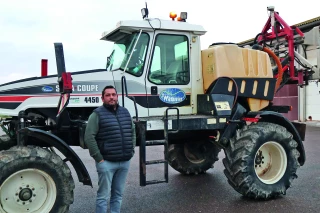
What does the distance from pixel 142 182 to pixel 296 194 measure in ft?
9.51

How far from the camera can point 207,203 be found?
19.8ft

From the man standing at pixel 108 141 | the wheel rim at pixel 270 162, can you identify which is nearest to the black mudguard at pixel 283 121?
the wheel rim at pixel 270 162

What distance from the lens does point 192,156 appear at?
26.4 feet

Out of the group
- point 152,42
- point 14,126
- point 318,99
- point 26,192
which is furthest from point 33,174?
point 318,99

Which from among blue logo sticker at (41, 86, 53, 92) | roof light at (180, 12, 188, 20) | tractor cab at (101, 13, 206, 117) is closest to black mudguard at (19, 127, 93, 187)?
blue logo sticker at (41, 86, 53, 92)

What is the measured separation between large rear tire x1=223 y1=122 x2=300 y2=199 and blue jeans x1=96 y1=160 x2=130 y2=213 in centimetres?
216

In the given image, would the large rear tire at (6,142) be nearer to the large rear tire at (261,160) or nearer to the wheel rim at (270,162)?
the large rear tire at (261,160)

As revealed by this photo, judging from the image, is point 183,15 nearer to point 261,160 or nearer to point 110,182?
point 261,160

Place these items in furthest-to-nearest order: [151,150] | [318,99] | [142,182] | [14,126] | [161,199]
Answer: [318,99] → [151,150] → [161,199] → [14,126] → [142,182]

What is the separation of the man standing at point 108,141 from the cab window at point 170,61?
1557 millimetres

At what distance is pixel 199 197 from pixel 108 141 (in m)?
2.60

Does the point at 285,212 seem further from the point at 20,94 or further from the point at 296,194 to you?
the point at 20,94

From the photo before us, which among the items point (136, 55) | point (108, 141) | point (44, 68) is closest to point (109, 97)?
point (108, 141)

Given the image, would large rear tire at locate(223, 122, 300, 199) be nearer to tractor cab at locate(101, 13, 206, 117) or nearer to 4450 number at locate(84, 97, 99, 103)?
tractor cab at locate(101, 13, 206, 117)
